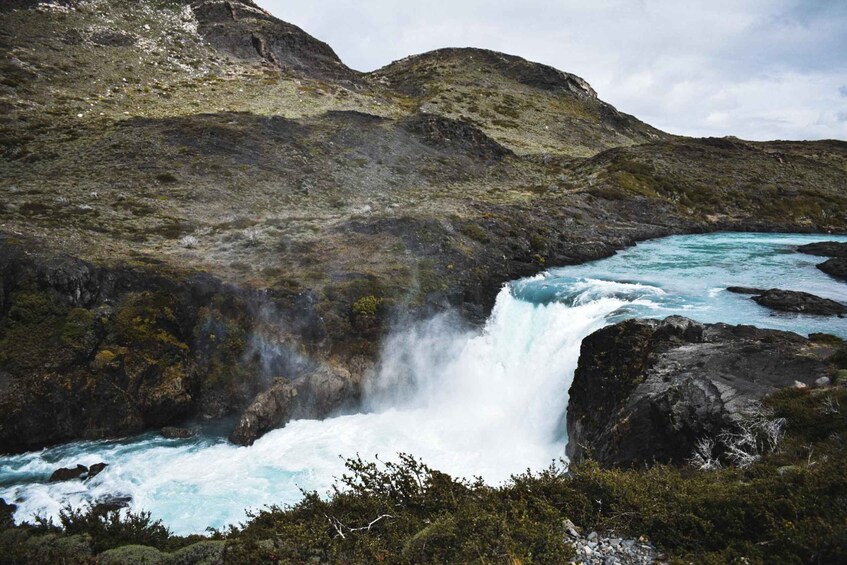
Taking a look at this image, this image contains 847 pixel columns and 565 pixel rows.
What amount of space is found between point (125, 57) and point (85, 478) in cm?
7222

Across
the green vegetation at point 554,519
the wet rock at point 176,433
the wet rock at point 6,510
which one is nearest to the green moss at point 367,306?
the wet rock at point 176,433

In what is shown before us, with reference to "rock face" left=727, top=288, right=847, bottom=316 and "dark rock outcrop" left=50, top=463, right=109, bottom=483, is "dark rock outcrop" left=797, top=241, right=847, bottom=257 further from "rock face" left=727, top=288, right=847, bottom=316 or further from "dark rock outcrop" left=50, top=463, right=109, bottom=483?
"dark rock outcrop" left=50, top=463, right=109, bottom=483

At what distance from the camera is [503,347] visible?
30266 mm

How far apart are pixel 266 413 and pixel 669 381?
Result: 18374 mm

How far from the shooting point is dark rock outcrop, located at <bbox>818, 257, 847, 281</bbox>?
3466 centimetres

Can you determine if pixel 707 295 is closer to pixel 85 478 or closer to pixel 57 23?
pixel 85 478

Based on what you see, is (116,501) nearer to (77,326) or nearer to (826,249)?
(77,326)

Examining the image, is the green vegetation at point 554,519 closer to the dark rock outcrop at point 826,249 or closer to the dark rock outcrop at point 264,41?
the dark rock outcrop at point 826,249

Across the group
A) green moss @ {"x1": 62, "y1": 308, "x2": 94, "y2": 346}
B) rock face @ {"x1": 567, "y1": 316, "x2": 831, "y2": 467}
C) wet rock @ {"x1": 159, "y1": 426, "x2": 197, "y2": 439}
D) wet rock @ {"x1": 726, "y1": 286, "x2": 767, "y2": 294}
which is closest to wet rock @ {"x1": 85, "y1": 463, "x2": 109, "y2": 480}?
wet rock @ {"x1": 159, "y1": 426, "x2": 197, "y2": 439}

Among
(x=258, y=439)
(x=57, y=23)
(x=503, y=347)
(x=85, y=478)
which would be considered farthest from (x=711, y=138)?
(x=57, y=23)

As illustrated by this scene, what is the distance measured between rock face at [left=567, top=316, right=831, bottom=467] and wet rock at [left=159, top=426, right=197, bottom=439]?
719 inches

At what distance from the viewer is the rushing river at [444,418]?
66.7ft

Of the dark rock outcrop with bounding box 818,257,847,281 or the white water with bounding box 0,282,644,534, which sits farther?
the dark rock outcrop with bounding box 818,257,847,281

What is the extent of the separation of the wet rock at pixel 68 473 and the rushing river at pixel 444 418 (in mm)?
361
